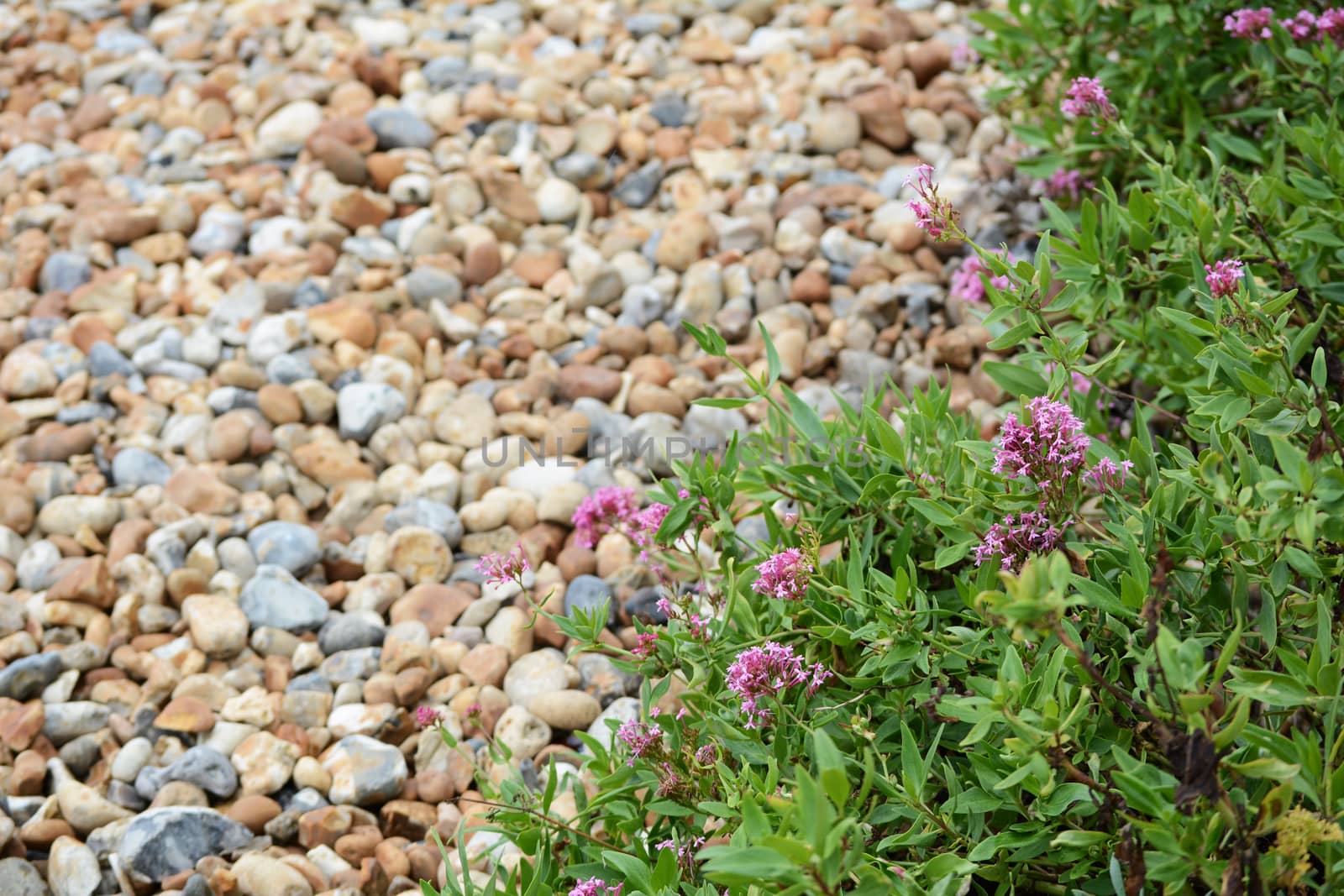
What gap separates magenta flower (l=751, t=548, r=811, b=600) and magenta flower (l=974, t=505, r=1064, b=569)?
0.23 meters

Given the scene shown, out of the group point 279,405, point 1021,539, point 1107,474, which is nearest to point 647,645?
point 1021,539

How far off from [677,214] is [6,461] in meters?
1.85

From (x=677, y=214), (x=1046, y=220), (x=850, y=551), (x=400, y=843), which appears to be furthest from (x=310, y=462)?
(x=1046, y=220)

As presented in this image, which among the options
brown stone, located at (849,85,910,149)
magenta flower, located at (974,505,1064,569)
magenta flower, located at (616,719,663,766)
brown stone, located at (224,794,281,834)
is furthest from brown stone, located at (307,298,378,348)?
magenta flower, located at (974,505,1064,569)

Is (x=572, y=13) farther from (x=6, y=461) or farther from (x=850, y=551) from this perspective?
(x=850, y=551)

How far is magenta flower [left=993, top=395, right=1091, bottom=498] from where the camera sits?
131cm

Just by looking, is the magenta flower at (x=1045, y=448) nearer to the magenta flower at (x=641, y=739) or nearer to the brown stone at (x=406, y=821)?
the magenta flower at (x=641, y=739)

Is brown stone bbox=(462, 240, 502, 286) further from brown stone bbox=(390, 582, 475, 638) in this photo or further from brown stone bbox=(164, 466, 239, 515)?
brown stone bbox=(390, 582, 475, 638)

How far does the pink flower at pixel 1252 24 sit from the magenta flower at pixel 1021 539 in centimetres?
123

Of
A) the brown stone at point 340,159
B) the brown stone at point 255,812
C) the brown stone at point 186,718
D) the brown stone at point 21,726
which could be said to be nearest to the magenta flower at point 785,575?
the brown stone at point 255,812

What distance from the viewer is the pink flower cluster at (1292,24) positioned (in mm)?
2029

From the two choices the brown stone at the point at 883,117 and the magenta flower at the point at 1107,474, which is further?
the brown stone at the point at 883,117

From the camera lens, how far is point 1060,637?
1036mm

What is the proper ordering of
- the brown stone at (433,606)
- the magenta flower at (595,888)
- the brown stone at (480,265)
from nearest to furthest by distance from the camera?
the magenta flower at (595,888) → the brown stone at (433,606) → the brown stone at (480,265)
